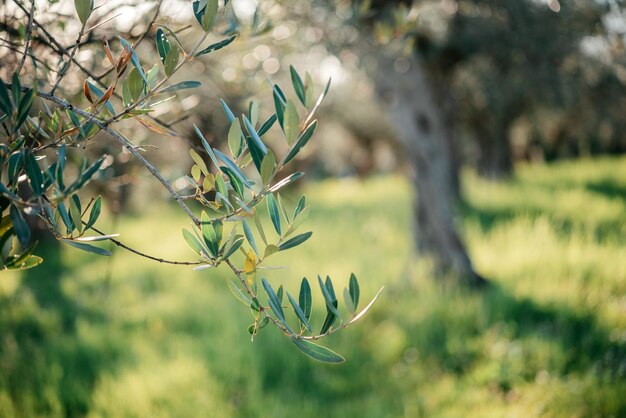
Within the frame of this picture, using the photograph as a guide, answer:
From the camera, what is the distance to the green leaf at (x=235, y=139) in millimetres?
1049

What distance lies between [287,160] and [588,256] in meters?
5.46

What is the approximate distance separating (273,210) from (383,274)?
16.2 feet

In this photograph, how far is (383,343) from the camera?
14.2 feet

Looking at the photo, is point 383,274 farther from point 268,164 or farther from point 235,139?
point 268,164

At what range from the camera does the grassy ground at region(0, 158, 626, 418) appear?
3.44 meters

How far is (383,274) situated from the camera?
19.4ft

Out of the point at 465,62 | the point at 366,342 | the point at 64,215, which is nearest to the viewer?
the point at 64,215

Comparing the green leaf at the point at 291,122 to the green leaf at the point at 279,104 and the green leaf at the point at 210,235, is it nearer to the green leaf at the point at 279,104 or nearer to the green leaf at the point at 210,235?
the green leaf at the point at 279,104

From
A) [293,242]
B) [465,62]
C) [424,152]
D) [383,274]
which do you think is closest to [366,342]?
[383,274]

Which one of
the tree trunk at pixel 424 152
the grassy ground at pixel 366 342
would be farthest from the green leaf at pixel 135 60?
the tree trunk at pixel 424 152

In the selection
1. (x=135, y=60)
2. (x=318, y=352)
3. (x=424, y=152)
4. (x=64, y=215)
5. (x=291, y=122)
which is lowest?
(x=424, y=152)

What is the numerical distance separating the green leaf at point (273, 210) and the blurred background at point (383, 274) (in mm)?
617

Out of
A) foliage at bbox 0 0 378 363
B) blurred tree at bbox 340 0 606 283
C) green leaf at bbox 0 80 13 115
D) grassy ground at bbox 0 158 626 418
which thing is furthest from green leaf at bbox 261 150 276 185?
blurred tree at bbox 340 0 606 283

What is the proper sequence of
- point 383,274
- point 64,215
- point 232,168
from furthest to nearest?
point 383,274 < point 64,215 < point 232,168
